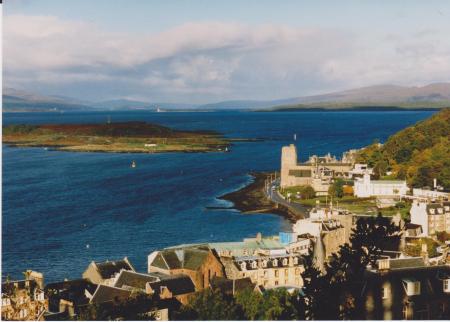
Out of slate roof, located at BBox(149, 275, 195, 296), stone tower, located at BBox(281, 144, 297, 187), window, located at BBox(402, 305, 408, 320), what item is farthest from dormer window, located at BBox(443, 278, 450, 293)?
stone tower, located at BBox(281, 144, 297, 187)

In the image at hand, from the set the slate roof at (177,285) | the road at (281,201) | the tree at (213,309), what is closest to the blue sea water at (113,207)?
the road at (281,201)

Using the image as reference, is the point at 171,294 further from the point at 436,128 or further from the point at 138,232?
the point at 436,128

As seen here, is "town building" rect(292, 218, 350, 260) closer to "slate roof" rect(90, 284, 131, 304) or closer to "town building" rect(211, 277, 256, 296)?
"town building" rect(211, 277, 256, 296)

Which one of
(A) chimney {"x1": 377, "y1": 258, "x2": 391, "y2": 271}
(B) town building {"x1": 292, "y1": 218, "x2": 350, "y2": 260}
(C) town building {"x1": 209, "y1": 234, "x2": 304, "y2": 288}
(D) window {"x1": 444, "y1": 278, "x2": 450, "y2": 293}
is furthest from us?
(B) town building {"x1": 292, "y1": 218, "x2": 350, "y2": 260}

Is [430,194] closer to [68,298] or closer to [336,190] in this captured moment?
[336,190]

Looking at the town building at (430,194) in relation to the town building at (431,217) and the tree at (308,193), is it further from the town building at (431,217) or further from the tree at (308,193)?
the town building at (431,217)

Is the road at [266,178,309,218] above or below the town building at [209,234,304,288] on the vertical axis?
below
